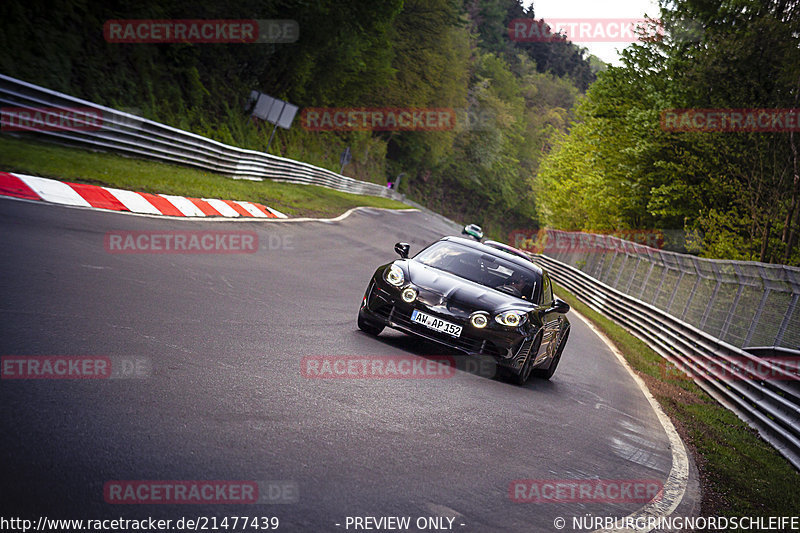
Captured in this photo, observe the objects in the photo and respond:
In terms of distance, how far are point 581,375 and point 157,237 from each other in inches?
265

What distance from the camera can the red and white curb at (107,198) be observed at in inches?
480

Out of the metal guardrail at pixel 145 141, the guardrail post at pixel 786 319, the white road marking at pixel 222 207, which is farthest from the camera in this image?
the white road marking at pixel 222 207

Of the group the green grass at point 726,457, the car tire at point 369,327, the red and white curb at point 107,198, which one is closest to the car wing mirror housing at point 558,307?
the green grass at point 726,457

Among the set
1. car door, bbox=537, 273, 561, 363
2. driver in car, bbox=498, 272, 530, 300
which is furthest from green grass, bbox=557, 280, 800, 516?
driver in car, bbox=498, 272, 530, 300

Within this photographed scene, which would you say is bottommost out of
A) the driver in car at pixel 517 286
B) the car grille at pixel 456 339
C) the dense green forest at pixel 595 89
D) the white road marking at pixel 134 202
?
the white road marking at pixel 134 202

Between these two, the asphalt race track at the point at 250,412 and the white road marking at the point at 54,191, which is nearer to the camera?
the asphalt race track at the point at 250,412

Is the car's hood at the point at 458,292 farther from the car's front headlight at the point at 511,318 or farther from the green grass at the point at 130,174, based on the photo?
the green grass at the point at 130,174

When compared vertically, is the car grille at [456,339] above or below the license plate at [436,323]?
below

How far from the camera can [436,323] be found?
28.1ft

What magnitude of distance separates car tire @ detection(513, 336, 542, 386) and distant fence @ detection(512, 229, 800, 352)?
18.2 ft

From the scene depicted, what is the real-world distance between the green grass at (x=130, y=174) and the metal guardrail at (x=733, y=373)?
10.5 meters

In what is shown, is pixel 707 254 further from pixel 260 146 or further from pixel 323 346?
pixel 323 346

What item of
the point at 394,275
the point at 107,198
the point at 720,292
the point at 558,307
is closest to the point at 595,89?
the point at 720,292

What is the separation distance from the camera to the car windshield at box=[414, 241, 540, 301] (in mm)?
9664
